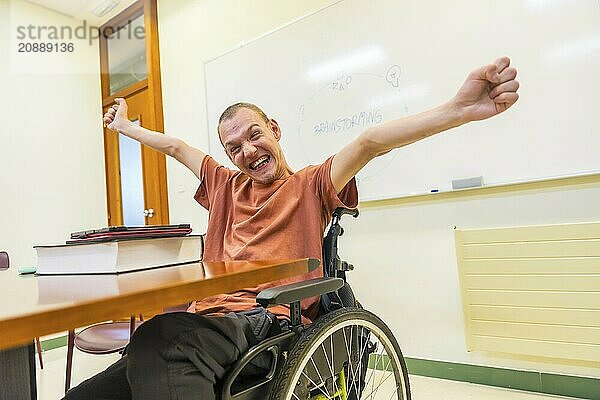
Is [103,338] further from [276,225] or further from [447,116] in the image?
[447,116]

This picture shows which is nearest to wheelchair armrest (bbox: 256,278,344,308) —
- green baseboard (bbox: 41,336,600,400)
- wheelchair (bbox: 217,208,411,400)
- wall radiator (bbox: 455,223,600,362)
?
wheelchair (bbox: 217,208,411,400)

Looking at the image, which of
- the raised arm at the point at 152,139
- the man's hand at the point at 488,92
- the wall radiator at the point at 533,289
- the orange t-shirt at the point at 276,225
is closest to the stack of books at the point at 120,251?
the orange t-shirt at the point at 276,225

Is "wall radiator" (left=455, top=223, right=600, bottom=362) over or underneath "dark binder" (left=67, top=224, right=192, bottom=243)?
underneath

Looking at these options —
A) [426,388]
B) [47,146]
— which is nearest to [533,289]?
[426,388]

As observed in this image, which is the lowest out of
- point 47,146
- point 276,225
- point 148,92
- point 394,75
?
point 276,225

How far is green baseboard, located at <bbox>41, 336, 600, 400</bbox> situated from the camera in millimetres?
1760

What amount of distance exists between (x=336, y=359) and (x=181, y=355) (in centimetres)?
36

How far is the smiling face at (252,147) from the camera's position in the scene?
132cm

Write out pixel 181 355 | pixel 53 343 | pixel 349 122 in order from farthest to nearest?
pixel 53 343, pixel 349 122, pixel 181 355

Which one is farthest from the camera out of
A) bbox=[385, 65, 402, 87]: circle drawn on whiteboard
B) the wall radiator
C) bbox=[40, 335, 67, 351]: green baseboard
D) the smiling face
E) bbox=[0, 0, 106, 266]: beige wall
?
bbox=[0, 0, 106, 266]: beige wall

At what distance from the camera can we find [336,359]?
958mm

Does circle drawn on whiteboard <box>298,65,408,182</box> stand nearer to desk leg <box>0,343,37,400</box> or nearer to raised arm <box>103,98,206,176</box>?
raised arm <box>103,98,206,176</box>

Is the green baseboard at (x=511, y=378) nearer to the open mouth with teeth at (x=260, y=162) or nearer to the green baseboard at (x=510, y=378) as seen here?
the green baseboard at (x=510, y=378)

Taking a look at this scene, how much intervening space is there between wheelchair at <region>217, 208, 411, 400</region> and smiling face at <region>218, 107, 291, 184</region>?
1.33ft
